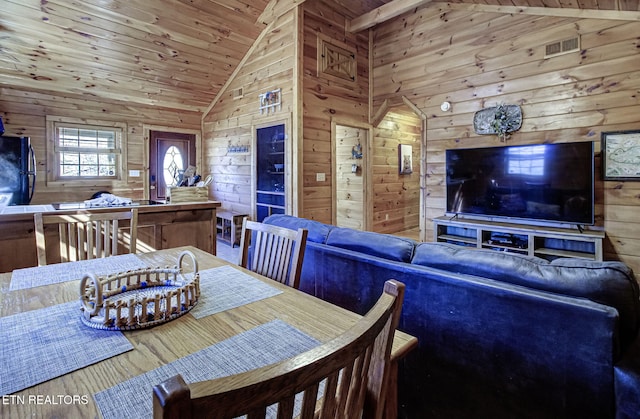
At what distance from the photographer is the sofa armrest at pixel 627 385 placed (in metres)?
1.02

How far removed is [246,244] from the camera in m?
1.87

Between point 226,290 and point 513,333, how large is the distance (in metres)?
1.15

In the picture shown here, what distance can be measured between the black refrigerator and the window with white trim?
76 centimetres

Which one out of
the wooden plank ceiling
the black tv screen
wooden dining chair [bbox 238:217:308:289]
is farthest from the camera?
the wooden plank ceiling

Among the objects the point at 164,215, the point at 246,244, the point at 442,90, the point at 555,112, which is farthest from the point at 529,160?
the point at 164,215

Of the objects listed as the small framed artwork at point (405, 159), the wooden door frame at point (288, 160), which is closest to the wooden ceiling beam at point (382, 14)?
the wooden door frame at point (288, 160)

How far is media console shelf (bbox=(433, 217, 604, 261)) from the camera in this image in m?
3.50

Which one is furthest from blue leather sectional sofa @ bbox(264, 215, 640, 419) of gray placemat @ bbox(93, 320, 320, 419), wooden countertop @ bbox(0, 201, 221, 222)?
wooden countertop @ bbox(0, 201, 221, 222)

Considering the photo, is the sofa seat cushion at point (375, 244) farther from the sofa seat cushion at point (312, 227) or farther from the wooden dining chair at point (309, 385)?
the wooden dining chair at point (309, 385)

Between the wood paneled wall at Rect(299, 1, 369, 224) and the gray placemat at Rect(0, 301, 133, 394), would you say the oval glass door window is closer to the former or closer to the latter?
the wood paneled wall at Rect(299, 1, 369, 224)

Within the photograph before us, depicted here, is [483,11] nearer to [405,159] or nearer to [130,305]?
[405,159]

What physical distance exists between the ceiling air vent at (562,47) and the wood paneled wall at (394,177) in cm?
229

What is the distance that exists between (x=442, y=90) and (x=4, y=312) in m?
5.13

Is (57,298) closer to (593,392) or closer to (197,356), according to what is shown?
(197,356)
